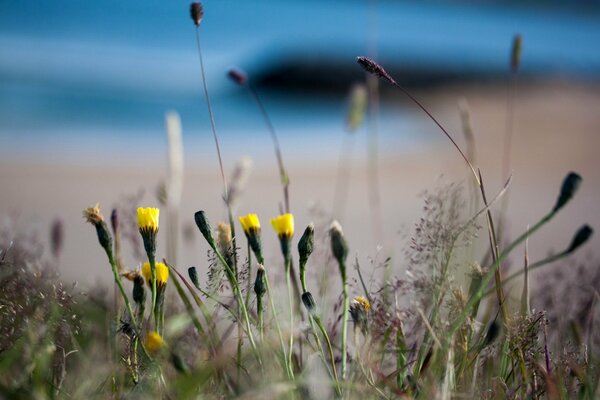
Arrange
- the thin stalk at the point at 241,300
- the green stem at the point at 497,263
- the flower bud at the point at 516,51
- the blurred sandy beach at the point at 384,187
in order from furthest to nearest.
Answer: the blurred sandy beach at the point at 384,187 → the flower bud at the point at 516,51 → the thin stalk at the point at 241,300 → the green stem at the point at 497,263

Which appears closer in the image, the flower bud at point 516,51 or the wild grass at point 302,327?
the wild grass at point 302,327

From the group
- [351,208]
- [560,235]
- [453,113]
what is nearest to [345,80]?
[453,113]

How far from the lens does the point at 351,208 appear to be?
4.51 metres

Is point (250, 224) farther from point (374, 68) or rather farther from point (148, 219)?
point (374, 68)

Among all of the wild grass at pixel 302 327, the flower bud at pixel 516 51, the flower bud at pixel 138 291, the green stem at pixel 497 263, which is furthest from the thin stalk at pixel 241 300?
the flower bud at pixel 516 51

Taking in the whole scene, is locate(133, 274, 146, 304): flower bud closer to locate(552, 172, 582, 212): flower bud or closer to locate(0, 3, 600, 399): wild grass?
locate(0, 3, 600, 399): wild grass

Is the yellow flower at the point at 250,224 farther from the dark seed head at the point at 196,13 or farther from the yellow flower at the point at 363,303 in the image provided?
the dark seed head at the point at 196,13

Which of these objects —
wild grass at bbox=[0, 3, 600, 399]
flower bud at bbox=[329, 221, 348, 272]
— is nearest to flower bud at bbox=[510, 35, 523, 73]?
wild grass at bbox=[0, 3, 600, 399]

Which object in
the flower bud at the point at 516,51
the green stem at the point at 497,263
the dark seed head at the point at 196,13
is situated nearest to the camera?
the green stem at the point at 497,263

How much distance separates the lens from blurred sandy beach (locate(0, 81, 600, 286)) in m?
3.37

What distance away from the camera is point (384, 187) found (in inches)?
212

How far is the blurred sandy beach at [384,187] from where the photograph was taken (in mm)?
3367

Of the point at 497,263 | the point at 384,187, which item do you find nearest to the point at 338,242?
the point at 497,263

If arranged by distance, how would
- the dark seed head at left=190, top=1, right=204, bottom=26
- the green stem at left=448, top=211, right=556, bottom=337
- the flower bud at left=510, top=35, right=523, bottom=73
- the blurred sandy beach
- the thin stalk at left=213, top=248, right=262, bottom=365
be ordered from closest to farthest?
1. the green stem at left=448, top=211, right=556, bottom=337
2. the thin stalk at left=213, top=248, right=262, bottom=365
3. the dark seed head at left=190, top=1, right=204, bottom=26
4. the flower bud at left=510, top=35, right=523, bottom=73
5. the blurred sandy beach
